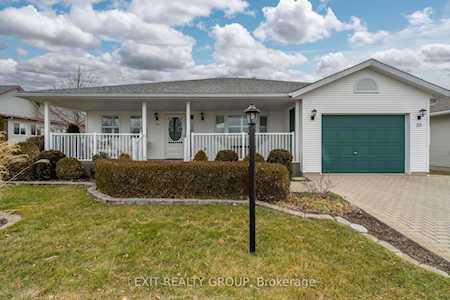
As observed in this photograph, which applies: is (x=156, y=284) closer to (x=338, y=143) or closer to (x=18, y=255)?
(x=18, y=255)

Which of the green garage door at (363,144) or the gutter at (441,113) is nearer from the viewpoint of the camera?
the green garage door at (363,144)

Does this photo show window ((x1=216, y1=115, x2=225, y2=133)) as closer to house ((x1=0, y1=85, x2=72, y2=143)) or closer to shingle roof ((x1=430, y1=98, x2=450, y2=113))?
shingle roof ((x1=430, y1=98, x2=450, y2=113))

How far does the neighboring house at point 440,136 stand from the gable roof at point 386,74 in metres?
5.48

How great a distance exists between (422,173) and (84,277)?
11.0m

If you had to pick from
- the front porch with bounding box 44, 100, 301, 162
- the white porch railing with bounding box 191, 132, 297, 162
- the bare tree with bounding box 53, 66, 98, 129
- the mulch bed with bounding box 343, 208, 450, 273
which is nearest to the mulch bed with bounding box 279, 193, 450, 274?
the mulch bed with bounding box 343, 208, 450, 273

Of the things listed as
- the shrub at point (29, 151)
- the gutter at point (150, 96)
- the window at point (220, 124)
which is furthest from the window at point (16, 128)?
the window at point (220, 124)

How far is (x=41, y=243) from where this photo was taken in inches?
127

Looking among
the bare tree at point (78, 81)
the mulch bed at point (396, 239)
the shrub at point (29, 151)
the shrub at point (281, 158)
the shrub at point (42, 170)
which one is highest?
the bare tree at point (78, 81)

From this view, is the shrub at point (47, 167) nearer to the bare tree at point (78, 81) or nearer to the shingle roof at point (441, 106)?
the shingle roof at point (441, 106)

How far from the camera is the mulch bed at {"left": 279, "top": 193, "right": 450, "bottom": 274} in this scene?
287 cm

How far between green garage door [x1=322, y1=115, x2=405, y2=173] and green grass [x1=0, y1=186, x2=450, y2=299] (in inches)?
232

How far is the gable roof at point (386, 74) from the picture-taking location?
8383 mm

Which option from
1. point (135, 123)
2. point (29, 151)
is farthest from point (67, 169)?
point (135, 123)

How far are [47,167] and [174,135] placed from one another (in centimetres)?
523
